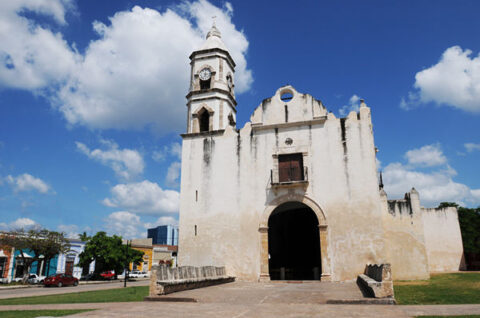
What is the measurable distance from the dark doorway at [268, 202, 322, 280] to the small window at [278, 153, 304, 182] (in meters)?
5.27

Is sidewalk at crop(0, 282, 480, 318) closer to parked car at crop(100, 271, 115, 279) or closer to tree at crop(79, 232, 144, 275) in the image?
tree at crop(79, 232, 144, 275)

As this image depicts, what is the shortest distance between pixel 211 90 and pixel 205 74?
1.39 m

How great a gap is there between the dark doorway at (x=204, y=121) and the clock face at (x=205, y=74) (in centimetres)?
211

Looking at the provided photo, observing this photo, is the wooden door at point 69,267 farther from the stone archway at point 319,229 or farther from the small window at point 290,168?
the small window at point 290,168

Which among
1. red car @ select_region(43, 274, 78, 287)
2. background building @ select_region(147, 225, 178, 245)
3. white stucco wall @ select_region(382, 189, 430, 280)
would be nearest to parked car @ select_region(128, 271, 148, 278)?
red car @ select_region(43, 274, 78, 287)

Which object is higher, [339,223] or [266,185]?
[266,185]

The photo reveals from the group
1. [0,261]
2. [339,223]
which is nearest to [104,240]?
[0,261]

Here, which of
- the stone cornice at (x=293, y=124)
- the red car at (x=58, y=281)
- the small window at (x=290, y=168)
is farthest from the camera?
the red car at (x=58, y=281)

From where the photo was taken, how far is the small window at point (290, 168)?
1795 centimetres

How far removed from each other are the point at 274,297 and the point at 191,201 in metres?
10.0

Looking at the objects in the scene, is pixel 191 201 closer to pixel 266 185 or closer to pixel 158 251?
pixel 266 185

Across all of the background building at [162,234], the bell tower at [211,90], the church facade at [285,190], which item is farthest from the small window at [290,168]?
the background building at [162,234]

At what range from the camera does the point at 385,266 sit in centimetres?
898

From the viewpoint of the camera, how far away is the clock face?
21.4 meters
